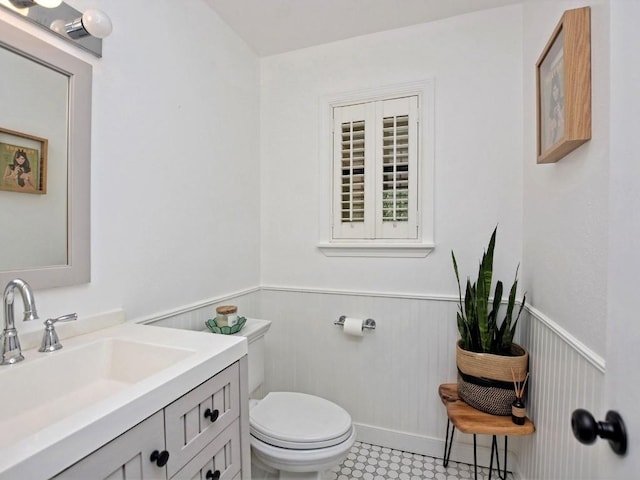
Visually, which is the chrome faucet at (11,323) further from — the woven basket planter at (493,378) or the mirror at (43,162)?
the woven basket planter at (493,378)

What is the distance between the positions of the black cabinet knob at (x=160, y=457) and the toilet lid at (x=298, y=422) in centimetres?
68

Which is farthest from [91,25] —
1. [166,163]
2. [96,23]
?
[166,163]

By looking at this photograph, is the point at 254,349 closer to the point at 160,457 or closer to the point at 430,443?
the point at 160,457

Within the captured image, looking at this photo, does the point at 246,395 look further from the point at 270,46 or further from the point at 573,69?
the point at 270,46

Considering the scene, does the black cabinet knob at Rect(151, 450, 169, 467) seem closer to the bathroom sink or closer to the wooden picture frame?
the bathroom sink

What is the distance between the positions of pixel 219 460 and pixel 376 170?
5.00 ft

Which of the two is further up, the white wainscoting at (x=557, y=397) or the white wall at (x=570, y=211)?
the white wall at (x=570, y=211)

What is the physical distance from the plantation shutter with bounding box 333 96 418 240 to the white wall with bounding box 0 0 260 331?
22.8 inches

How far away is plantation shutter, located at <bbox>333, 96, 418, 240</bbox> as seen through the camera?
183cm

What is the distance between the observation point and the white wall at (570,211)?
0.88 meters

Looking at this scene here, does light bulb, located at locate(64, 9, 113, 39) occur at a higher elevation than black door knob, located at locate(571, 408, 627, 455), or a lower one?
higher

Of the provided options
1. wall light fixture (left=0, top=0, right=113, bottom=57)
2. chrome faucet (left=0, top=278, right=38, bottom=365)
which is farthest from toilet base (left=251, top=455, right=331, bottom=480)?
wall light fixture (left=0, top=0, right=113, bottom=57)

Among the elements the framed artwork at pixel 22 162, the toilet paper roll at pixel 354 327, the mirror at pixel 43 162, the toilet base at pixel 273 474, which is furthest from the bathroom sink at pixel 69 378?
the toilet paper roll at pixel 354 327

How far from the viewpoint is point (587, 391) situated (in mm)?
943
